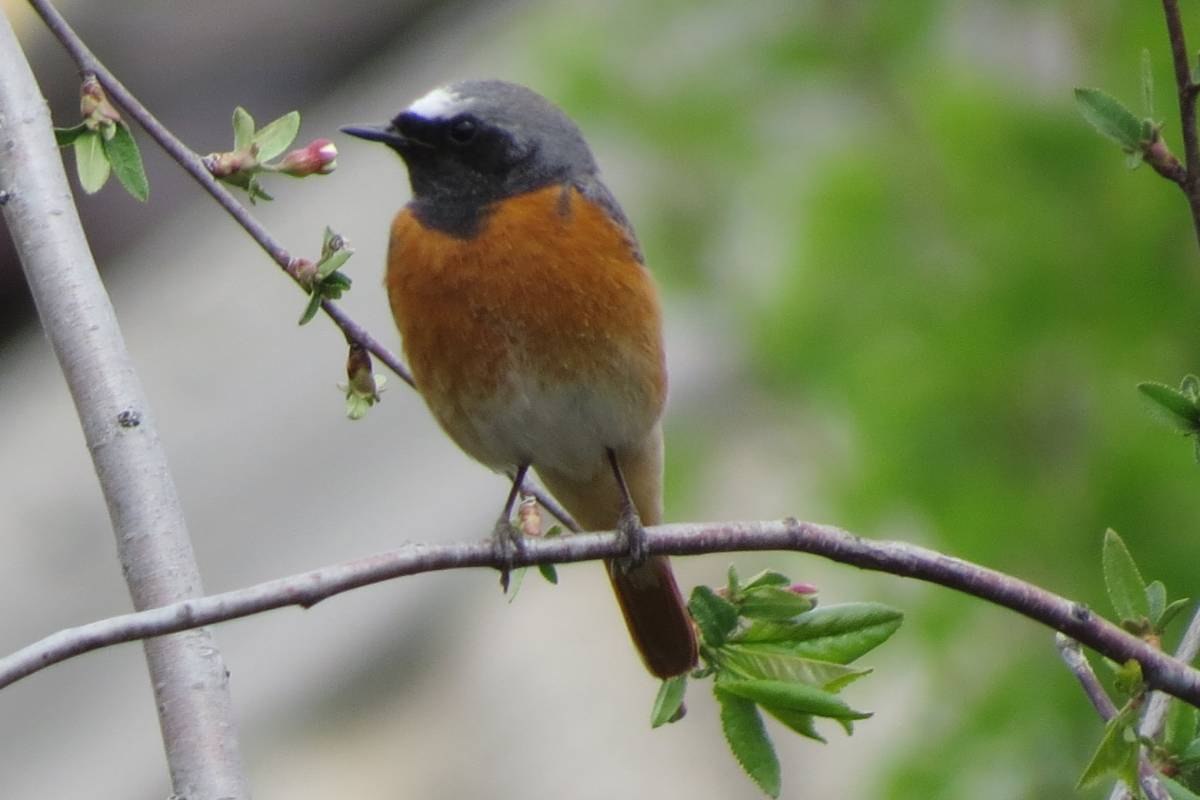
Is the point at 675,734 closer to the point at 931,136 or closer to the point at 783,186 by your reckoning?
the point at 783,186

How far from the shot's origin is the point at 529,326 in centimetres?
344

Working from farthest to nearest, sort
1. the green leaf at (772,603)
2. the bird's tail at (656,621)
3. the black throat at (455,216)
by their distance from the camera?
the bird's tail at (656,621), the black throat at (455,216), the green leaf at (772,603)

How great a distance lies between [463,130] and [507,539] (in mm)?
1224

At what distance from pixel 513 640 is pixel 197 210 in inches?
165

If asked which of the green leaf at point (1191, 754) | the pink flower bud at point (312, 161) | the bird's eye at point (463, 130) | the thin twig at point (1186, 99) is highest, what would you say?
the bird's eye at point (463, 130)

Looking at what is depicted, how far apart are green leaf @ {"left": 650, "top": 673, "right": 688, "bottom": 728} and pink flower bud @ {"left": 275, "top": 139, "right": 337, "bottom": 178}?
43.6 inches

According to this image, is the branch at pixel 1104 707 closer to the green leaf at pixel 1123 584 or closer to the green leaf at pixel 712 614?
the green leaf at pixel 1123 584

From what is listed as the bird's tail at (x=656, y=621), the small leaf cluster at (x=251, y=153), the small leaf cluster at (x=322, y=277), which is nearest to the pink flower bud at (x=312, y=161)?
the small leaf cluster at (x=251, y=153)

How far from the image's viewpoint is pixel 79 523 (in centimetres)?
845

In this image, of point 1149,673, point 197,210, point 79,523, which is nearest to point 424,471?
point 79,523

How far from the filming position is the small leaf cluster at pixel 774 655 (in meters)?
→ 2.48

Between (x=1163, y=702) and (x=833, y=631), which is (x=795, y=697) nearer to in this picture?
(x=833, y=631)

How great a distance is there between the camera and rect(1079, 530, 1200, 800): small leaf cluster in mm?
2195

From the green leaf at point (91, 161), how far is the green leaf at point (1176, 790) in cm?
190
